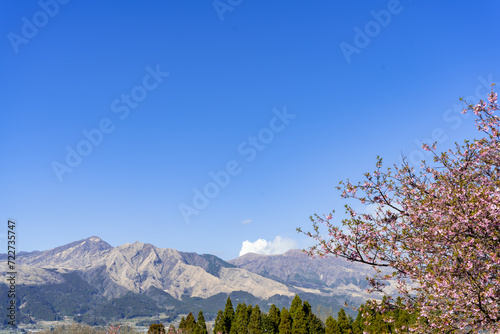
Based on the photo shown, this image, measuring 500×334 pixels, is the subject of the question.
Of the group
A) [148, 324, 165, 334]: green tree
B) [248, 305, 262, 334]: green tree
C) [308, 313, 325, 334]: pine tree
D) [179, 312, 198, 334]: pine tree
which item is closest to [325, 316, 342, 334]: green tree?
[308, 313, 325, 334]: pine tree

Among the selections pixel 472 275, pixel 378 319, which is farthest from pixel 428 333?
pixel 378 319

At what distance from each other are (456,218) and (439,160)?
9.36 feet

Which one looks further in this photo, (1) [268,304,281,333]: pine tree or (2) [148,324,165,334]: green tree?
(2) [148,324,165,334]: green tree

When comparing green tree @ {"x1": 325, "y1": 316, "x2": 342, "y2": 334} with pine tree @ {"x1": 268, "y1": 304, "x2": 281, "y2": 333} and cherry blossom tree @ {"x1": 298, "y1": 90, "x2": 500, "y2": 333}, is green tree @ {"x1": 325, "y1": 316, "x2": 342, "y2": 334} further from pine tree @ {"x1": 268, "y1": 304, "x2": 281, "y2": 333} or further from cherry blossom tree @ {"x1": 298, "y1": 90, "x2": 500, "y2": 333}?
cherry blossom tree @ {"x1": 298, "y1": 90, "x2": 500, "y2": 333}

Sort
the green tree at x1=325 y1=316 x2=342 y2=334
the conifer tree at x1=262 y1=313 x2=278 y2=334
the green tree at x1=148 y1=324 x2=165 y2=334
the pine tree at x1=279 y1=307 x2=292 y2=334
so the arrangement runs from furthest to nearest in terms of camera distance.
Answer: the green tree at x1=148 y1=324 x2=165 y2=334 → the conifer tree at x1=262 y1=313 x2=278 y2=334 → the pine tree at x1=279 y1=307 x2=292 y2=334 → the green tree at x1=325 y1=316 x2=342 y2=334

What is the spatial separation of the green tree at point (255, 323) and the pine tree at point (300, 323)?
1004 centimetres

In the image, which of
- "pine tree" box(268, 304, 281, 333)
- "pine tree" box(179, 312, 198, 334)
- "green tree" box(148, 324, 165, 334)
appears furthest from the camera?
"green tree" box(148, 324, 165, 334)

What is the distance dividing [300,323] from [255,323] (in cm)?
1160

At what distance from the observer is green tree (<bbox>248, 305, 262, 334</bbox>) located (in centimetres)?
6125

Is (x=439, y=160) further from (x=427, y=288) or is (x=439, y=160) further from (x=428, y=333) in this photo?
(x=428, y=333)

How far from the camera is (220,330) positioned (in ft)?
227

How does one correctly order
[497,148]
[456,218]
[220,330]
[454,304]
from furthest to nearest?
[220,330] → [497,148] → [456,218] → [454,304]

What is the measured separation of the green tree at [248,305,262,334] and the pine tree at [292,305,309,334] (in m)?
10.0

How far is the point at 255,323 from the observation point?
61.9 m
